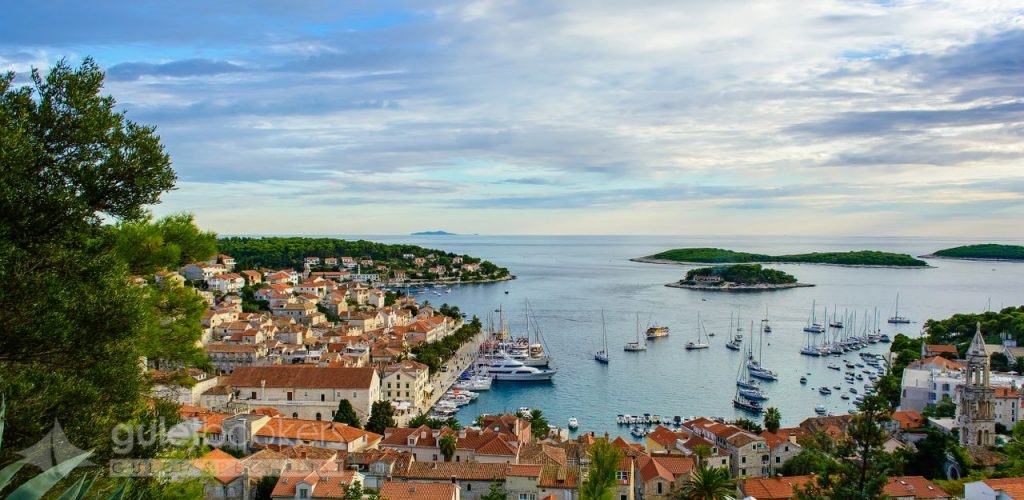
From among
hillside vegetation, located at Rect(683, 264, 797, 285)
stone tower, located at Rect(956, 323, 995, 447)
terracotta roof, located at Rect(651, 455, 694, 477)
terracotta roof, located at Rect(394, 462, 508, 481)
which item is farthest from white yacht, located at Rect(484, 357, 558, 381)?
hillside vegetation, located at Rect(683, 264, 797, 285)

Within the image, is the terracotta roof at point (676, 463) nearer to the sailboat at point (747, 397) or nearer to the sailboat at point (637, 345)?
the sailboat at point (747, 397)

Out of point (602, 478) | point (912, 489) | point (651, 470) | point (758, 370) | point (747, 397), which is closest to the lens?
point (602, 478)

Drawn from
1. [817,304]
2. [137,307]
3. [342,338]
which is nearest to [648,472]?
[137,307]

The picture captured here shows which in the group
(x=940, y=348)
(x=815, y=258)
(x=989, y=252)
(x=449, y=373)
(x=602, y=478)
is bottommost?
(x=449, y=373)

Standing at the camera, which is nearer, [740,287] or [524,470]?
[524,470]

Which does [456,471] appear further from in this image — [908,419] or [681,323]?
[681,323]

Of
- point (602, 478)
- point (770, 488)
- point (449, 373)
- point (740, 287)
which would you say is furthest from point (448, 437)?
point (740, 287)

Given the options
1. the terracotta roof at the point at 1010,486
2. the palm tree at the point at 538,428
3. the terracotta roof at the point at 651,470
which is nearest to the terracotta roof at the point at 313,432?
the palm tree at the point at 538,428
